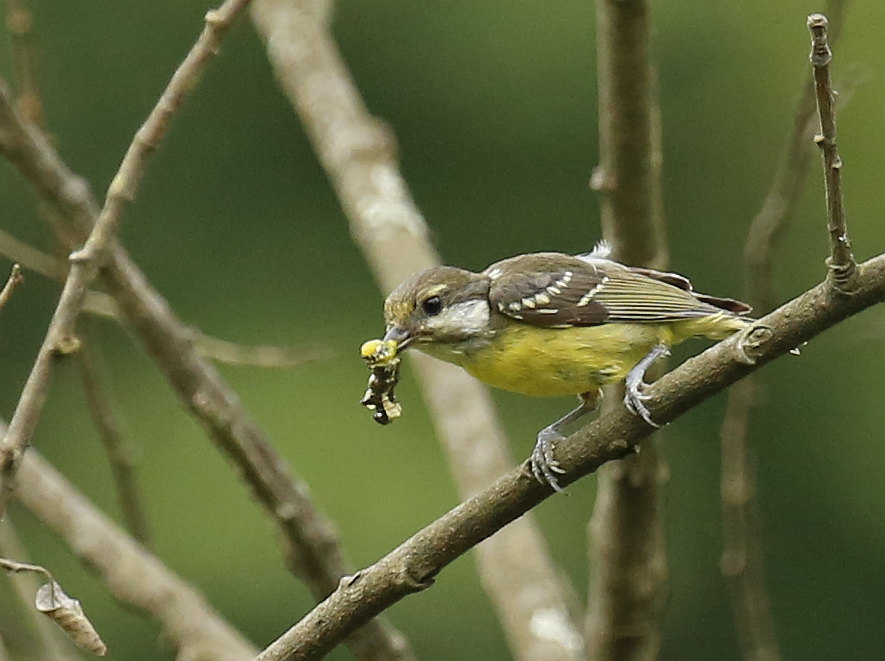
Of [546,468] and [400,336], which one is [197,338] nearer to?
[400,336]

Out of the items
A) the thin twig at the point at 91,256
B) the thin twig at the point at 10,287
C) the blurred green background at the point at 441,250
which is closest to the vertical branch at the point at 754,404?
the thin twig at the point at 91,256

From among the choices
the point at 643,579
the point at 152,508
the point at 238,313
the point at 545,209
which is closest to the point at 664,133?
the point at 545,209

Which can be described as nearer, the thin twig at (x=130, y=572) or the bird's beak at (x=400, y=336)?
the bird's beak at (x=400, y=336)

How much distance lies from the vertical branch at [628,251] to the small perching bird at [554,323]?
0.45 ft

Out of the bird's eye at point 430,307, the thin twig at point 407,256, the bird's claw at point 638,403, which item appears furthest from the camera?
the thin twig at point 407,256

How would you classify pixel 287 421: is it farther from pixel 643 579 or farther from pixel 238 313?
pixel 643 579

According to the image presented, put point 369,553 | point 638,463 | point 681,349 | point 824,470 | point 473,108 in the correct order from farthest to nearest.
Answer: point 473,108 → point 824,470 → point 369,553 → point 681,349 → point 638,463

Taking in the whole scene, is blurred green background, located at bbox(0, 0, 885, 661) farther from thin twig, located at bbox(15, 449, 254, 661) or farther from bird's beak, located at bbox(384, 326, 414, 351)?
bird's beak, located at bbox(384, 326, 414, 351)

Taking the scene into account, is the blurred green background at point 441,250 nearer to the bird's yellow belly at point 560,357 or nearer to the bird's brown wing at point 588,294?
the bird's brown wing at point 588,294

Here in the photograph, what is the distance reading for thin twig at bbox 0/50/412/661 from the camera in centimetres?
336

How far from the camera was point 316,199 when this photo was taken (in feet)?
46.9

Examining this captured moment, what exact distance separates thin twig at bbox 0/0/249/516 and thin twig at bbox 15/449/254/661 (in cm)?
125

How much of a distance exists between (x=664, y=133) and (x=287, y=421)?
12.3 feet

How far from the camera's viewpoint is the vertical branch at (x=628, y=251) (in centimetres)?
335
